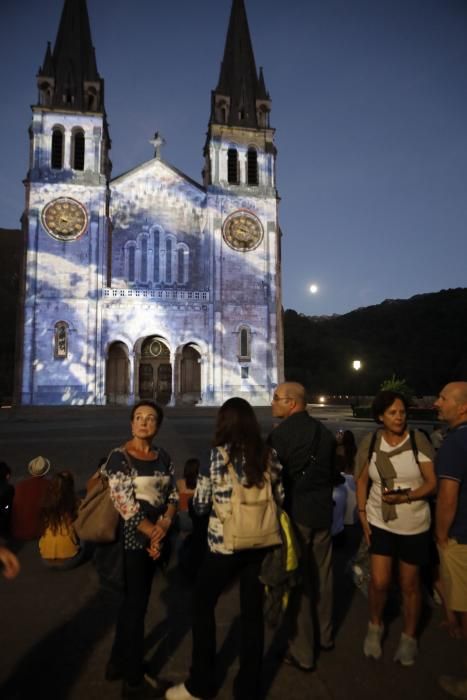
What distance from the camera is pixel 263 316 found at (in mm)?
31375

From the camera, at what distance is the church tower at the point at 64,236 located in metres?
28.3

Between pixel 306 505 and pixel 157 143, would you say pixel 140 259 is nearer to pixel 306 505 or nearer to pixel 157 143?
pixel 157 143

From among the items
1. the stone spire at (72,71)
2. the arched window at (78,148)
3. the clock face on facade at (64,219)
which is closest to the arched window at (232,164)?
the stone spire at (72,71)

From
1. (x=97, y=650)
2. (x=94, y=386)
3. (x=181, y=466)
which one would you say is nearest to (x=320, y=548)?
(x=97, y=650)

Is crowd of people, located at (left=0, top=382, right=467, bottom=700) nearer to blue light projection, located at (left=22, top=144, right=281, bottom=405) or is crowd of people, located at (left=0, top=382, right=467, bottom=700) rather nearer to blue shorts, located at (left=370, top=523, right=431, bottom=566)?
blue shorts, located at (left=370, top=523, right=431, bottom=566)

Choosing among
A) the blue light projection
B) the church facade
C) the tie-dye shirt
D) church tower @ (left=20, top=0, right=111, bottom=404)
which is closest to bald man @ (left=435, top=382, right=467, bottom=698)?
the tie-dye shirt

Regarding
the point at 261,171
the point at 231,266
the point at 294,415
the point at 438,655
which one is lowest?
the point at 438,655

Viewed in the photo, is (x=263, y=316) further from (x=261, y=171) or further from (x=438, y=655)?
(x=438, y=655)

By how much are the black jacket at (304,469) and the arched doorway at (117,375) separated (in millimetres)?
27683

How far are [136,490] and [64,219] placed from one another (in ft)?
98.4

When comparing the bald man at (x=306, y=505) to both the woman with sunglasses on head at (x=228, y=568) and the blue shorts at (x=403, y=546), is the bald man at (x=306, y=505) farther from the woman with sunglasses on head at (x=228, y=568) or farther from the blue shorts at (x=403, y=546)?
the woman with sunglasses on head at (x=228, y=568)

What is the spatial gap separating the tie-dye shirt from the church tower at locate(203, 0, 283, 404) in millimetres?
26883

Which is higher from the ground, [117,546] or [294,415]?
[294,415]

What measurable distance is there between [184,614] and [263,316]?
2804 centimetres
